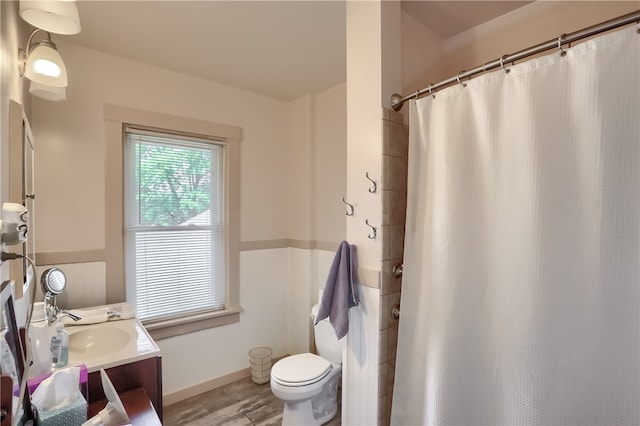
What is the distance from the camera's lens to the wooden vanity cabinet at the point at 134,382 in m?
1.33

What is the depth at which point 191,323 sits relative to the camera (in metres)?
2.48

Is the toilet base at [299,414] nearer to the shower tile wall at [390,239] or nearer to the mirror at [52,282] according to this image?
the shower tile wall at [390,239]

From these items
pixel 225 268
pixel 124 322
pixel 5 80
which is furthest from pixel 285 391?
pixel 5 80

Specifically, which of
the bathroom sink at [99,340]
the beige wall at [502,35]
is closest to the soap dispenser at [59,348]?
the bathroom sink at [99,340]

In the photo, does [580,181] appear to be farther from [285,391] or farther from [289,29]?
[285,391]

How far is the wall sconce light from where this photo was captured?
4.59 feet

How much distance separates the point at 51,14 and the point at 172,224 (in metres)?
1.52

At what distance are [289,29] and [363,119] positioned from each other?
2.50 feet

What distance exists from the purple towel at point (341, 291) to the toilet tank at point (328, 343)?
66cm

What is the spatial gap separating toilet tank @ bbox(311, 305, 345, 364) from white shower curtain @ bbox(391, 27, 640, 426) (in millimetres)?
813

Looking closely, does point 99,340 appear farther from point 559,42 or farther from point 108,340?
point 559,42

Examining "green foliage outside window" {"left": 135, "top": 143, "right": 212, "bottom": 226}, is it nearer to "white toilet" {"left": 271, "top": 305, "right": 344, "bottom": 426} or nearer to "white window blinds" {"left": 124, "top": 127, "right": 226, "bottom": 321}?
"white window blinds" {"left": 124, "top": 127, "right": 226, "bottom": 321}

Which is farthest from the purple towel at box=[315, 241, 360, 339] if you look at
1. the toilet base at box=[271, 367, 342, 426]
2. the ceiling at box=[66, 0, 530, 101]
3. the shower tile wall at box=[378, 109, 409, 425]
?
the ceiling at box=[66, 0, 530, 101]

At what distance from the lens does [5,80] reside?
40.8 inches
